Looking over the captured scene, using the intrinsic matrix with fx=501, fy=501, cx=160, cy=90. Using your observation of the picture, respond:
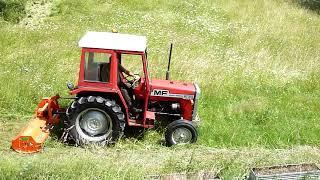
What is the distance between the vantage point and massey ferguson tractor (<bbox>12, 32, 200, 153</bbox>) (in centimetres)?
803

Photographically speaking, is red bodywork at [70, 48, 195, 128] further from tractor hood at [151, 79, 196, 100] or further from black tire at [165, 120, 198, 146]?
black tire at [165, 120, 198, 146]

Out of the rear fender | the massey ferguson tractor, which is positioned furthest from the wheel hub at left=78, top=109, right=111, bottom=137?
the rear fender

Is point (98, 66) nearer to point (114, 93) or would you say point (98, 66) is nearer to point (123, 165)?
point (114, 93)

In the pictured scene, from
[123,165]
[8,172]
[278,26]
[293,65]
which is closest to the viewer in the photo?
[8,172]

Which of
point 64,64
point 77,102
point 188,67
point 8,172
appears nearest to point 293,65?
point 188,67

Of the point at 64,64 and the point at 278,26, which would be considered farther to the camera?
the point at 278,26

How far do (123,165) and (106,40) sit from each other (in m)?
2.16

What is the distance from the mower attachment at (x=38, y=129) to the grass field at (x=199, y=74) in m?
0.18

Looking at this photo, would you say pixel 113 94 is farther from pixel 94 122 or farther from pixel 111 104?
pixel 94 122

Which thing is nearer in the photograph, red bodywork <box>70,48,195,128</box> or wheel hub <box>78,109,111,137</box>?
red bodywork <box>70,48,195,128</box>

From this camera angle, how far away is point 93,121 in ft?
27.3

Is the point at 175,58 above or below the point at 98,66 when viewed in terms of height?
below

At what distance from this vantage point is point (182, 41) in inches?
566

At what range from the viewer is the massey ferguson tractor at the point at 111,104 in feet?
26.3
